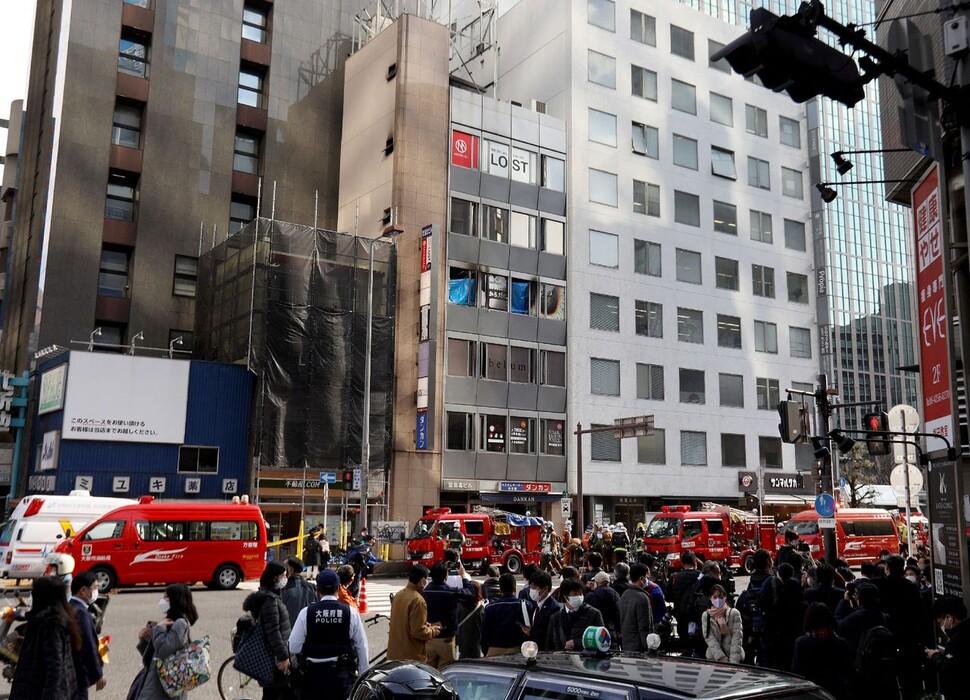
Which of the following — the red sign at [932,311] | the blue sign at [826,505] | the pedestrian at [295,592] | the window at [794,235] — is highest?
the window at [794,235]

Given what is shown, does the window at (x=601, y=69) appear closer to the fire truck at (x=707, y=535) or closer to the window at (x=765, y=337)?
the window at (x=765, y=337)

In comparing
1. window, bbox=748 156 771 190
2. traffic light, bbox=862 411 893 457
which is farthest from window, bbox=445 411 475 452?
traffic light, bbox=862 411 893 457

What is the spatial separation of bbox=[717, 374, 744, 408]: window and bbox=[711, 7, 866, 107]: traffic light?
46.0 m

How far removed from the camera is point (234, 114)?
4725 cm

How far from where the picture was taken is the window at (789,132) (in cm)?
5759

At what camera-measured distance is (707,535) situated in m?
33.4

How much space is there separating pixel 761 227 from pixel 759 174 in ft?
11.2

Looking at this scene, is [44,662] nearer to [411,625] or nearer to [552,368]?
[411,625]

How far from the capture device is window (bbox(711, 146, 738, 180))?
54.0 metres

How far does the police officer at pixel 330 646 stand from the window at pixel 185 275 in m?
39.4

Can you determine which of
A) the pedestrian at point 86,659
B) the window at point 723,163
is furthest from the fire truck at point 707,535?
the pedestrian at point 86,659

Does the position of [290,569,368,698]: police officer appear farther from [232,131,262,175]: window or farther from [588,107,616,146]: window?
[588,107,616,146]: window

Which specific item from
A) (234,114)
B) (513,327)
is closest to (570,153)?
(513,327)

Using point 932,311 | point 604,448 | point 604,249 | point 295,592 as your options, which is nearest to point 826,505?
point 932,311
